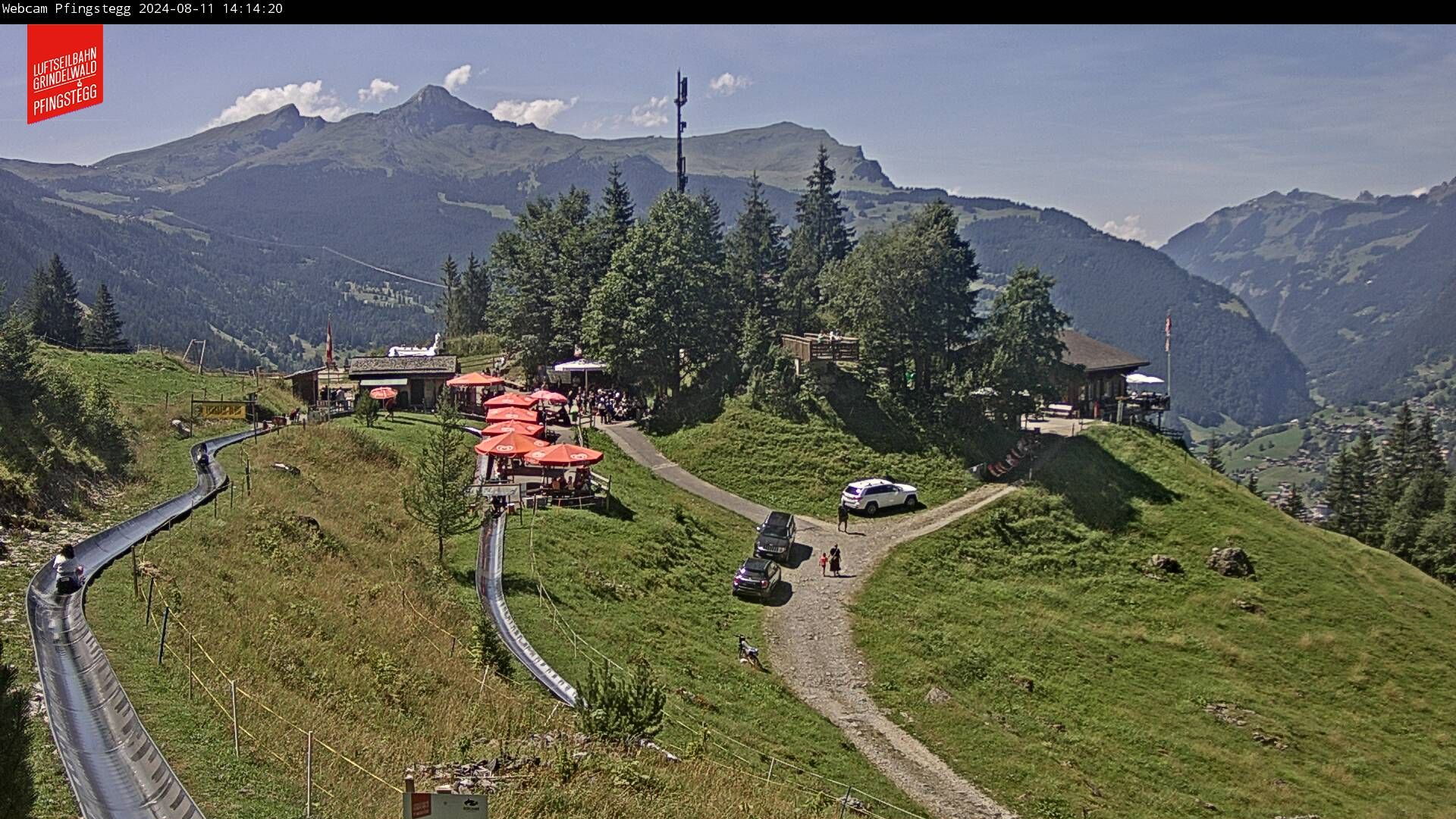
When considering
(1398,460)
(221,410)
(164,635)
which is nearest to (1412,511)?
(1398,460)

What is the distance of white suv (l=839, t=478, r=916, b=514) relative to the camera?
44.7m

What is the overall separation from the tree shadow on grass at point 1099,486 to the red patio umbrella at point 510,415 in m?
27.1

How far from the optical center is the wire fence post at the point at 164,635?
1606 cm

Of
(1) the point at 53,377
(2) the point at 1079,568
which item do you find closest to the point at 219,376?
(1) the point at 53,377

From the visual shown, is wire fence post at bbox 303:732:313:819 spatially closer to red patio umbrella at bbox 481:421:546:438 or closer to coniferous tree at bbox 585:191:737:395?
red patio umbrella at bbox 481:421:546:438

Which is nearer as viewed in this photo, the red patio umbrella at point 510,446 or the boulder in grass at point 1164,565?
the red patio umbrella at point 510,446

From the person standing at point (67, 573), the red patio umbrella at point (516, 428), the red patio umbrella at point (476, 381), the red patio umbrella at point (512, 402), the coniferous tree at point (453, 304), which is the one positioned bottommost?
the person standing at point (67, 573)

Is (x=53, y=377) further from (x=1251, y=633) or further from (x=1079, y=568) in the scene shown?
(x=1251, y=633)

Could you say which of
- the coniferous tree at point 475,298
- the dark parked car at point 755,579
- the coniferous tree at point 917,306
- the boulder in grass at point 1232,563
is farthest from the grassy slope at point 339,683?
the coniferous tree at point 475,298

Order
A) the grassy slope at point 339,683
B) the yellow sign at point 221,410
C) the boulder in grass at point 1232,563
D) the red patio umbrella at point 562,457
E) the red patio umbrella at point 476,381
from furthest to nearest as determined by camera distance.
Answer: the red patio umbrella at point 476,381
the yellow sign at point 221,410
the boulder in grass at point 1232,563
the red patio umbrella at point 562,457
the grassy slope at point 339,683

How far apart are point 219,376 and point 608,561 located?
43611 mm

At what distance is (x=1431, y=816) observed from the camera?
25.5m

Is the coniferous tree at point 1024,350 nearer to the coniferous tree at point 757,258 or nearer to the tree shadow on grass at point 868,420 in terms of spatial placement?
the tree shadow on grass at point 868,420

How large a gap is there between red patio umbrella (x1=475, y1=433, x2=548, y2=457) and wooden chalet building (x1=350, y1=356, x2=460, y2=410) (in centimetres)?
2261
